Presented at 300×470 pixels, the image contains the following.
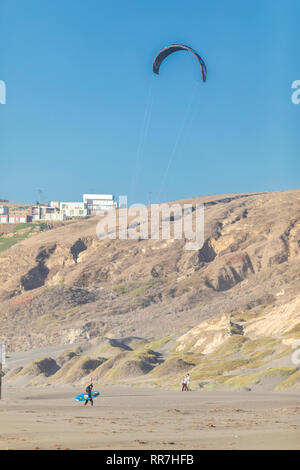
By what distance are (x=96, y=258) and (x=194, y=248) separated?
1862 centimetres

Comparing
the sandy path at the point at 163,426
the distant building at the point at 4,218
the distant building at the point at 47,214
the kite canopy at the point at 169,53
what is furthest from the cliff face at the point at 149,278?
the distant building at the point at 47,214

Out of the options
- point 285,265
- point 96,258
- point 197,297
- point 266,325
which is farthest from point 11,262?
point 266,325

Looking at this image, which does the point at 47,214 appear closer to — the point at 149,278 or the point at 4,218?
the point at 4,218

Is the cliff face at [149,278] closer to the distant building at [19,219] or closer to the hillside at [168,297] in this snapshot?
the hillside at [168,297]

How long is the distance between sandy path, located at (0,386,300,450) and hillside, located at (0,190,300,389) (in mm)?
15539

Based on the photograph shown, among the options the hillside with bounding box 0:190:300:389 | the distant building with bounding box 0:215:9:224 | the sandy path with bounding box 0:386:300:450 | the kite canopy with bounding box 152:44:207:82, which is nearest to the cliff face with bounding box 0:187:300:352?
the hillside with bounding box 0:190:300:389

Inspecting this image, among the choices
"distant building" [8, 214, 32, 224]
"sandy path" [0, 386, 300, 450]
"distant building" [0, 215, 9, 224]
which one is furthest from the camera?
"distant building" [0, 215, 9, 224]

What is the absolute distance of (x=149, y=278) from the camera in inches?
4309
